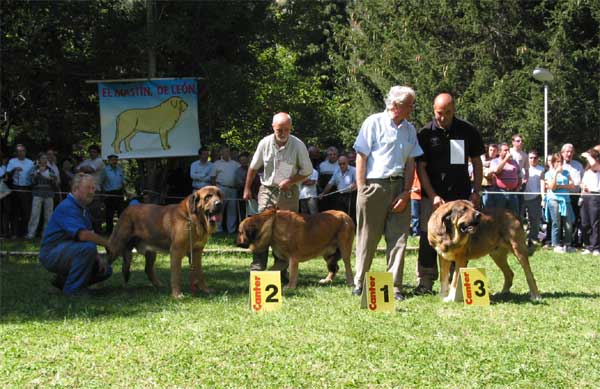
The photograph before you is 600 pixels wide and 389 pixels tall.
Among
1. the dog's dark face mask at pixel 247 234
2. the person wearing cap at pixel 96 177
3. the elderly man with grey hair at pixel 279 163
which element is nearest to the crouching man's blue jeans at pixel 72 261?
the dog's dark face mask at pixel 247 234

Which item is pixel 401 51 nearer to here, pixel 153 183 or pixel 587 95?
pixel 587 95

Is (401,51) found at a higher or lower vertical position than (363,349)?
higher

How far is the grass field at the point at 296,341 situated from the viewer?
4508 millimetres

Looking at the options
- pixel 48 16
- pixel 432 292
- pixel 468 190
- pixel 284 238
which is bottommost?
pixel 432 292

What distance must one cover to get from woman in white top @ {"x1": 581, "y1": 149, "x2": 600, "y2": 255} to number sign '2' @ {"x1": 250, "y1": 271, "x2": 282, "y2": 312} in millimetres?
8062

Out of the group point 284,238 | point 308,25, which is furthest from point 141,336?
point 308,25

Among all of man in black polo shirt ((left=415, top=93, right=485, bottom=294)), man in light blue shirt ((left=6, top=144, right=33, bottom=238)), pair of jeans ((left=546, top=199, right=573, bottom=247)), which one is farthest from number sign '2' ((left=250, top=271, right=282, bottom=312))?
man in light blue shirt ((left=6, top=144, right=33, bottom=238))

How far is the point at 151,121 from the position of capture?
16.1 meters

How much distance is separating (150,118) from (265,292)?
10259mm

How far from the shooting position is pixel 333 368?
4660 millimetres

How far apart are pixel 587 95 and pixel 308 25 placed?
834cm

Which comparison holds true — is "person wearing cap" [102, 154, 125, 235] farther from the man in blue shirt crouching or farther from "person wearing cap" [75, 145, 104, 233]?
the man in blue shirt crouching

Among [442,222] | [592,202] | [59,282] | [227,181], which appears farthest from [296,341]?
[227,181]

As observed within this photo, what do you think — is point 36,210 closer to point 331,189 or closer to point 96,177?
point 96,177
